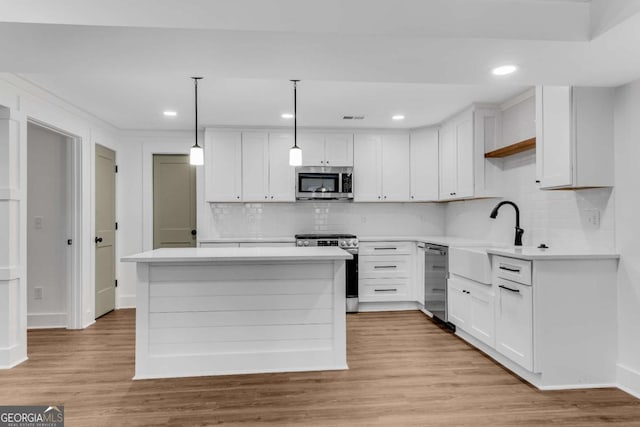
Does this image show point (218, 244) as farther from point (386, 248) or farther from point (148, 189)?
point (386, 248)

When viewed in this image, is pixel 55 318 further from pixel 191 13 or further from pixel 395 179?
pixel 395 179

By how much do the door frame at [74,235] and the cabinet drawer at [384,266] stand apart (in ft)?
10.4

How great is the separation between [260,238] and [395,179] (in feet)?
6.51

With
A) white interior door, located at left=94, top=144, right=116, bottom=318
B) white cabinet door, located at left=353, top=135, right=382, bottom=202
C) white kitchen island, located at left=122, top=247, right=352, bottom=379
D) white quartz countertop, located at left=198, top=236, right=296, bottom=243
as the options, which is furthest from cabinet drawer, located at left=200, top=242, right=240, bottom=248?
white kitchen island, located at left=122, top=247, right=352, bottom=379

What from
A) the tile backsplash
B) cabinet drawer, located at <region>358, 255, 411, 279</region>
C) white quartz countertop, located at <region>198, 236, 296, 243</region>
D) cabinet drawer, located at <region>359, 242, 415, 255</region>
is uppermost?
the tile backsplash

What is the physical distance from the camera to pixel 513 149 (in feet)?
12.0

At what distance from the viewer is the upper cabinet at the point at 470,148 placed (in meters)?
4.14

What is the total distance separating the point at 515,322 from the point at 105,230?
4.53 meters

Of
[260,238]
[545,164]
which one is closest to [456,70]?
[545,164]

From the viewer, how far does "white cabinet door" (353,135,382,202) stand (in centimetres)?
515

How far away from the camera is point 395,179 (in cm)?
520

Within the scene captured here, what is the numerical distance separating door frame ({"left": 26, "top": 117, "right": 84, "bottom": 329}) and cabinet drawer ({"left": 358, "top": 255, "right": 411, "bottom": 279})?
318 centimetres

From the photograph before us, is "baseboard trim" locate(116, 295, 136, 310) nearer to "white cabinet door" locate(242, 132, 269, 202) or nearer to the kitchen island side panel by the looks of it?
"white cabinet door" locate(242, 132, 269, 202)

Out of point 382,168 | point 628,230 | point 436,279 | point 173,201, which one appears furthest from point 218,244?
point 628,230
